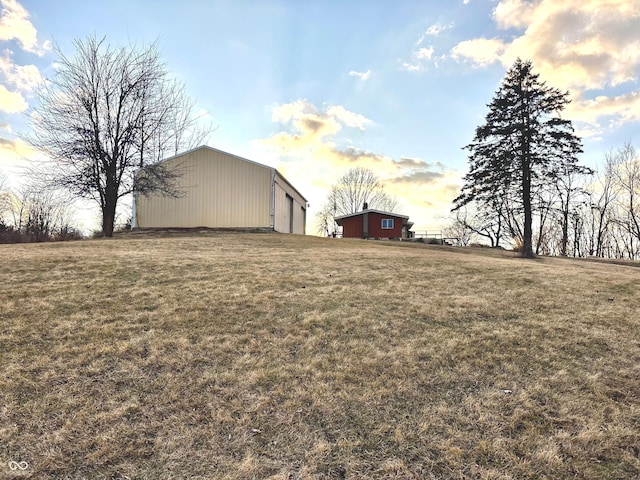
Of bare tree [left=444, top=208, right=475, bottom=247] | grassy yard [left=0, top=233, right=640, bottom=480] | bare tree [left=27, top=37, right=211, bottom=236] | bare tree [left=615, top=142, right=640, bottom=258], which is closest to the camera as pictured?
grassy yard [left=0, top=233, right=640, bottom=480]

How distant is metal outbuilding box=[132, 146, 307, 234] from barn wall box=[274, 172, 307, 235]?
11 cm

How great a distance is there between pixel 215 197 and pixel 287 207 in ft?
15.5

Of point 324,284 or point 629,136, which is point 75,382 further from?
point 629,136

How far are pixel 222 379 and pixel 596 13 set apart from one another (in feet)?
51.1

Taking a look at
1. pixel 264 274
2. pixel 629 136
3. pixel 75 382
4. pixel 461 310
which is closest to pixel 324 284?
pixel 264 274

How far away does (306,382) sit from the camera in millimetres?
3574

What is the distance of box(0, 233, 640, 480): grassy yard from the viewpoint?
256cm

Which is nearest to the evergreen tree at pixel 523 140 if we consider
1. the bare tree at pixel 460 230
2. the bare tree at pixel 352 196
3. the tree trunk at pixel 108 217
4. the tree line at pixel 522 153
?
the tree line at pixel 522 153

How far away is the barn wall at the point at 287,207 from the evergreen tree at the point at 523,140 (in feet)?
37.8

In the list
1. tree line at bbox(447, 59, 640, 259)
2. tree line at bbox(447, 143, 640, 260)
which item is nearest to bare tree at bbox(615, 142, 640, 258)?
tree line at bbox(447, 143, 640, 260)

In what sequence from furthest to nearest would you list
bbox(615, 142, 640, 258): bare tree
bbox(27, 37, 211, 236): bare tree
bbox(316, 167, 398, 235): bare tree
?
bbox(316, 167, 398, 235): bare tree < bbox(615, 142, 640, 258): bare tree < bbox(27, 37, 211, 236): bare tree

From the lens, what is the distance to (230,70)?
14.6 meters

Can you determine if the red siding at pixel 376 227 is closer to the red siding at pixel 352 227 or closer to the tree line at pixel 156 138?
the red siding at pixel 352 227

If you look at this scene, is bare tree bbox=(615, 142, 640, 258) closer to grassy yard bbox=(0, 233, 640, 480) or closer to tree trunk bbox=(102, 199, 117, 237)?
grassy yard bbox=(0, 233, 640, 480)
